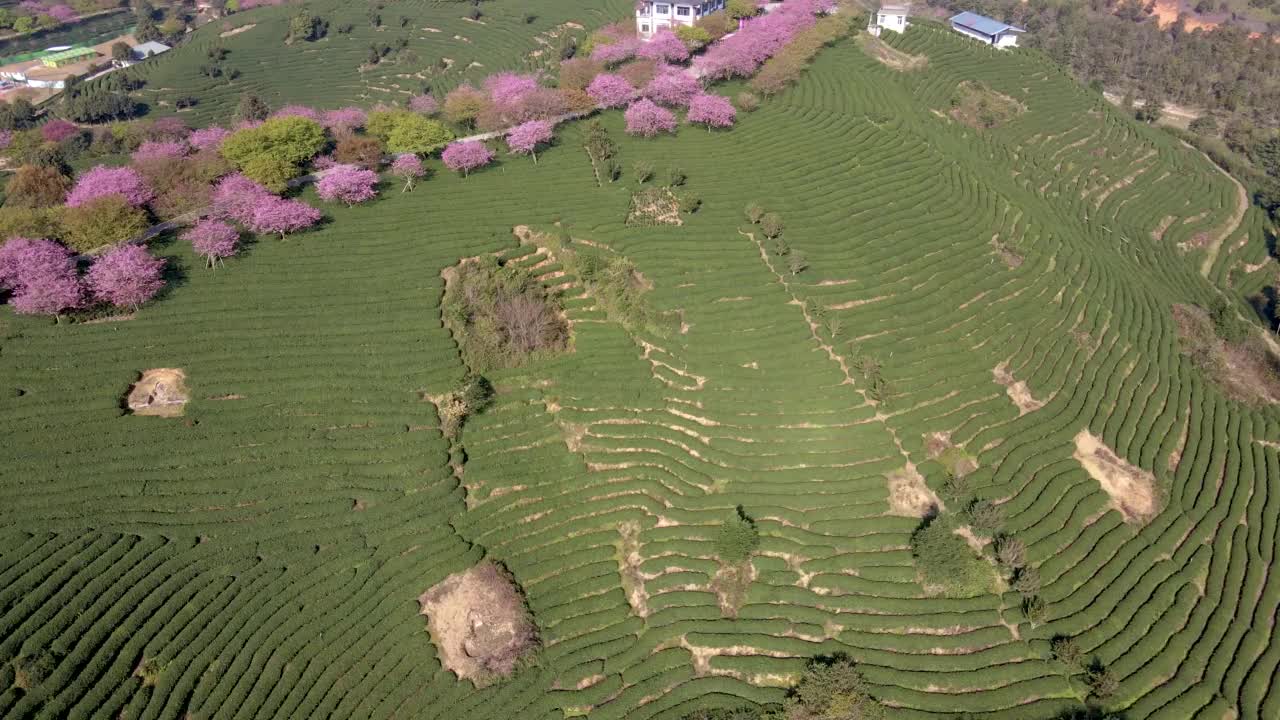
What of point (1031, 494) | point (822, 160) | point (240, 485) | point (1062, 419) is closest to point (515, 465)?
point (240, 485)

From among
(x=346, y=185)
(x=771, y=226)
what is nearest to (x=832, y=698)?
(x=771, y=226)

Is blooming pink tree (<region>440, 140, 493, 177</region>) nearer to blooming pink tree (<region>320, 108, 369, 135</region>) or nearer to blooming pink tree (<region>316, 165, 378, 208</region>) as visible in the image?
blooming pink tree (<region>316, 165, 378, 208</region>)

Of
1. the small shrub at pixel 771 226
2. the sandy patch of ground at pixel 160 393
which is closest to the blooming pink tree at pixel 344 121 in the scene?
the sandy patch of ground at pixel 160 393

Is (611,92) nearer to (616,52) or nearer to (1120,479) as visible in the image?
(616,52)

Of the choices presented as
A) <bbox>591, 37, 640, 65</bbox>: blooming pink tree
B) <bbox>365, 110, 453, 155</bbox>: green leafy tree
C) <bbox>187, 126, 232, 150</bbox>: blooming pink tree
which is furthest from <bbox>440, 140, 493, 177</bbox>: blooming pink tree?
<bbox>591, 37, 640, 65</bbox>: blooming pink tree

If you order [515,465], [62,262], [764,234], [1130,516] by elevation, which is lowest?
[1130,516]

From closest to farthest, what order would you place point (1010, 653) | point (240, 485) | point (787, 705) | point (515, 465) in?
point (787, 705)
point (1010, 653)
point (240, 485)
point (515, 465)

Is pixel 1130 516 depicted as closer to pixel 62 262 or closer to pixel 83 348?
pixel 83 348
